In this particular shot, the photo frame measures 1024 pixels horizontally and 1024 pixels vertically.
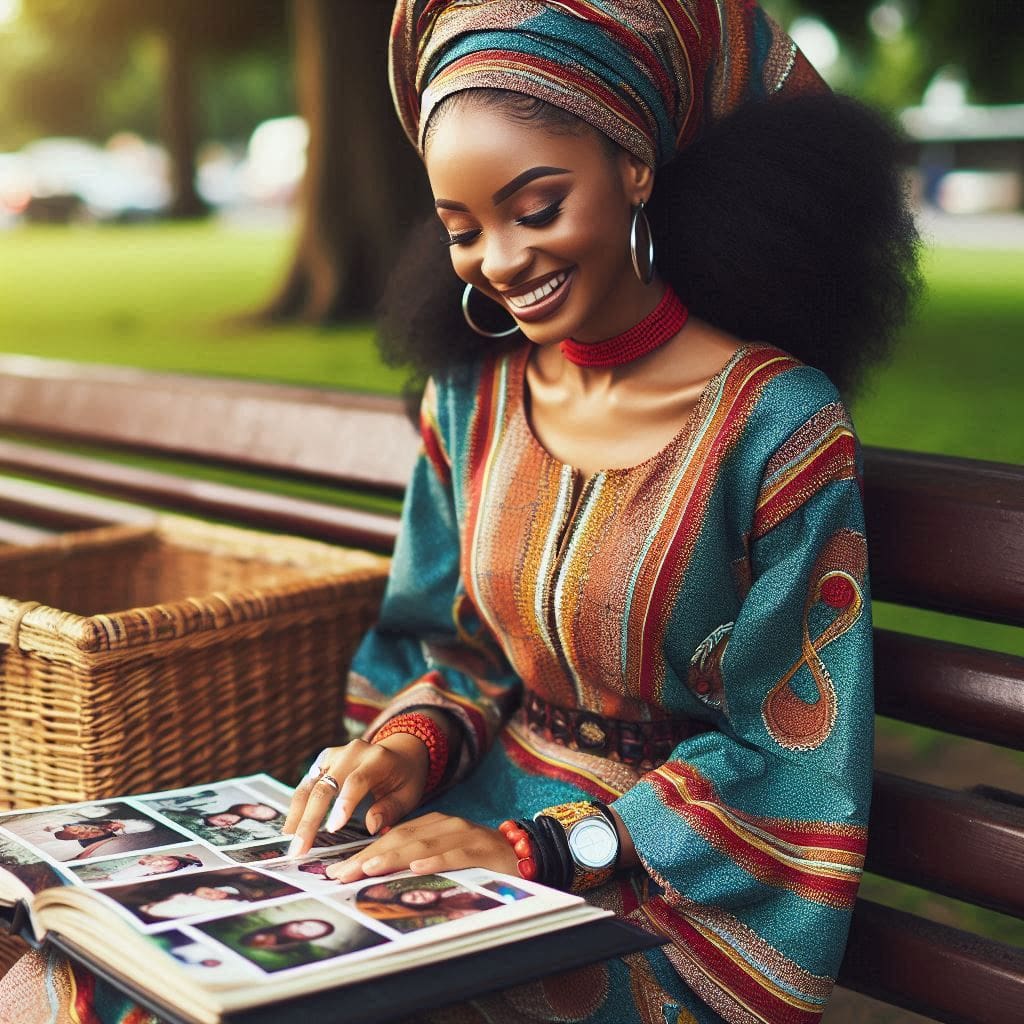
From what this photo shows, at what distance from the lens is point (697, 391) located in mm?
1806

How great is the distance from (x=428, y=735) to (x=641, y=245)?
71 centimetres

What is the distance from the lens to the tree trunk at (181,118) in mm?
21062

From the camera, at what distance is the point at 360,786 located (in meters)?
1.77

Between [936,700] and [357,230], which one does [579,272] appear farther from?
[357,230]

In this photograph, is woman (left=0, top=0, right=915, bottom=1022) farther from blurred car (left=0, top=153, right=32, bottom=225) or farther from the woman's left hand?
blurred car (left=0, top=153, right=32, bottom=225)

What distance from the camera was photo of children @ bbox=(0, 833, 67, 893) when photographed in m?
1.58

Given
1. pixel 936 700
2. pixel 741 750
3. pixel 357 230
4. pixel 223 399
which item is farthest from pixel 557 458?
pixel 357 230

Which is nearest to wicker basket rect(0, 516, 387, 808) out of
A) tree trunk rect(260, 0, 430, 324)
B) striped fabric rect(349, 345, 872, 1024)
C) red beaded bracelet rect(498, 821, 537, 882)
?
striped fabric rect(349, 345, 872, 1024)

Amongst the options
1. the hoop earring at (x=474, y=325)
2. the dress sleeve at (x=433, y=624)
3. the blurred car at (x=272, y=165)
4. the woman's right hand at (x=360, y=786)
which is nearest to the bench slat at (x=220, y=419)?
the dress sleeve at (x=433, y=624)

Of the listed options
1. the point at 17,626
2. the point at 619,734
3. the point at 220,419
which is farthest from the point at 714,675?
the point at 220,419

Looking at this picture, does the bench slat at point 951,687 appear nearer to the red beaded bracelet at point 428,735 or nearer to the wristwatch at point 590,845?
the wristwatch at point 590,845

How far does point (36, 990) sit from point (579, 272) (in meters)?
1.02

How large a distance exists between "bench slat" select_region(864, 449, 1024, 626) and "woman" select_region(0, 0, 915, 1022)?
0.17 metres

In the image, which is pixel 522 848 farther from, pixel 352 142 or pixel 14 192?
pixel 14 192
